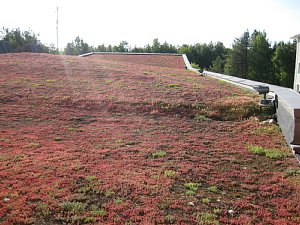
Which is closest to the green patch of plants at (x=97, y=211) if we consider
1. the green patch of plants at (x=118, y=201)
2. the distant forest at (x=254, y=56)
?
the green patch of plants at (x=118, y=201)

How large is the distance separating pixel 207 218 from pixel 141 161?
2969mm

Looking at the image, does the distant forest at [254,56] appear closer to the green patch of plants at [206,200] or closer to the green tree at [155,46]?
the green tree at [155,46]

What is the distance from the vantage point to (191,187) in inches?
238

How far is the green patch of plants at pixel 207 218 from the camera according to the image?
471cm

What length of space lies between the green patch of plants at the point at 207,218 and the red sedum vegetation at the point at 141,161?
0.6 inches

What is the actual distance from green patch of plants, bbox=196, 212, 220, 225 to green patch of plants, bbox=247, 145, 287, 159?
12.3 ft

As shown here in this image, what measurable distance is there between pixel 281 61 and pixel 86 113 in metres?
48.3

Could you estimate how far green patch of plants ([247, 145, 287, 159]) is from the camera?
314 inches

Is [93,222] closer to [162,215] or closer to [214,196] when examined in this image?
[162,215]

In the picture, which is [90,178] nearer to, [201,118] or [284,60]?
[201,118]

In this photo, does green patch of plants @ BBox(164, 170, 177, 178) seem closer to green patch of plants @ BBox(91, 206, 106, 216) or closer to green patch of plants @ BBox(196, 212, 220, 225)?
green patch of plants @ BBox(196, 212, 220, 225)

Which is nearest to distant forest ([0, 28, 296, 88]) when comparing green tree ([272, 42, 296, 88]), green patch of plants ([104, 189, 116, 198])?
green tree ([272, 42, 296, 88])

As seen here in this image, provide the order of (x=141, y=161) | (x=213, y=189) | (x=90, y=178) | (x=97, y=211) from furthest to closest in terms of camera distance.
Answer: (x=141, y=161), (x=90, y=178), (x=213, y=189), (x=97, y=211)


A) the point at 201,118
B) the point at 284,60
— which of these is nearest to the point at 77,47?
the point at 284,60
